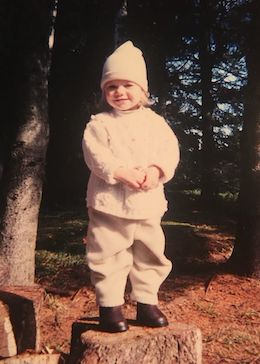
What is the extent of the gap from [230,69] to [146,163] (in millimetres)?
14044

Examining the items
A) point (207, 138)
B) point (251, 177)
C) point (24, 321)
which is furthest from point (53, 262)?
point (207, 138)

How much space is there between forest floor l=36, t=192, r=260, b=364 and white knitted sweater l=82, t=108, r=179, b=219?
1348mm

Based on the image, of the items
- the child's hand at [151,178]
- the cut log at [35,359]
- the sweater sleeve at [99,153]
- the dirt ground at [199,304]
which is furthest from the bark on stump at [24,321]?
the child's hand at [151,178]

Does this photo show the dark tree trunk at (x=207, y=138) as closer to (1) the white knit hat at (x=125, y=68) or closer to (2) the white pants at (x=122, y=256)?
(2) the white pants at (x=122, y=256)

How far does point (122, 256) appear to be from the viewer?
3.01m

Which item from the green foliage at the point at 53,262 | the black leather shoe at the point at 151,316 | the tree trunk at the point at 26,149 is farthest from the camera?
the green foliage at the point at 53,262

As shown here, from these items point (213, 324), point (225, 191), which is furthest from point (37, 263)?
point (225, 191)

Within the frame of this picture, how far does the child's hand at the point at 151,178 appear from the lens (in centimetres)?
287

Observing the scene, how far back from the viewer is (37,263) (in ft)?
25.8

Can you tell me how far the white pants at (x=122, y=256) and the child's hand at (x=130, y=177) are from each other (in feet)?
0.88

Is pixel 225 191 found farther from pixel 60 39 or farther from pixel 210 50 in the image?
pixel 60 39

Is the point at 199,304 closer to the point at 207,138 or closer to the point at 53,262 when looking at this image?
the point at 53,262

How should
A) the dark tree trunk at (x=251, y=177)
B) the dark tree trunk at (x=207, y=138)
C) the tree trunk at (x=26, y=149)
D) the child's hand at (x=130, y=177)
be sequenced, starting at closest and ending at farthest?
the child's hand at (x=130, y=177)
the tree trunk at (x=26, y=149)
the dark tree trunk at (x=251, y=177)
the dark tree trunk at (x=207, y=138)

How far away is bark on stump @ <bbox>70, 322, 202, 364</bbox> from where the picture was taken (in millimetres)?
2932
